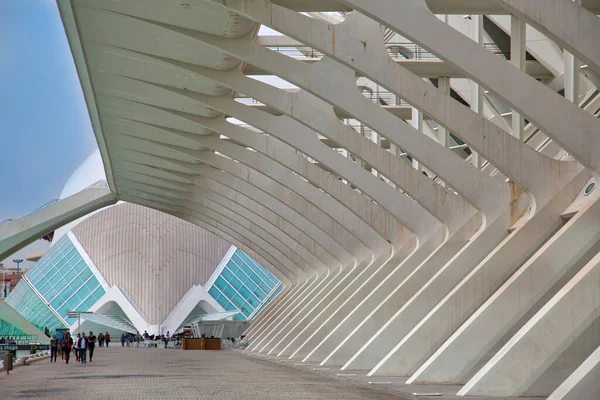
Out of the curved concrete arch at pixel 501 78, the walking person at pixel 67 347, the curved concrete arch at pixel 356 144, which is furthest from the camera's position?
the walking person at pixel 67 347

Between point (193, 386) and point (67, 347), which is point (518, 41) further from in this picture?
point (67, 347)

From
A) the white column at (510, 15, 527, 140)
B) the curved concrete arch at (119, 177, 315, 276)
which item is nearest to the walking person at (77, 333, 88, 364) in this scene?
the curved concrete arch at (119, 177, 315, 276)

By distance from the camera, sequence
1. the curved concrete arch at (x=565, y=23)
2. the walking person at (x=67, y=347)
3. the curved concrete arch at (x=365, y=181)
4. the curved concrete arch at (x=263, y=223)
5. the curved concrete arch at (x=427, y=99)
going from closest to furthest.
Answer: the curved concrete arch at (x=565, y=23)
the curved concrete arch at (x=427, y=99)
the curved concrete arch at (x=365, y=181)
the walking person at (x=67, y=347)
the curved concrete arch at (x=263, y=223)

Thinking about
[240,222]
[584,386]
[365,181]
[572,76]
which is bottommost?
[584,386]

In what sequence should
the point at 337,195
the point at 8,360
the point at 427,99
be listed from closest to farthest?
the point at 427,99 → the point at 8,360 → the point at 337,195

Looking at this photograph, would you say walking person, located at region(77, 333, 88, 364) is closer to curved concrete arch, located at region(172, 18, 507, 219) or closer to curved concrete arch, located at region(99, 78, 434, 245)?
curved concrete arch, located at region(99, 78, 434, 245)

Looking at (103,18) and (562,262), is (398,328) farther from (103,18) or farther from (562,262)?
(103,18)

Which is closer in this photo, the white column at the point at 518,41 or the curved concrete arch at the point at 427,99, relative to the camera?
the curved concrete arch at the point at 427,99

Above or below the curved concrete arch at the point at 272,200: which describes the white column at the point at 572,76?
below

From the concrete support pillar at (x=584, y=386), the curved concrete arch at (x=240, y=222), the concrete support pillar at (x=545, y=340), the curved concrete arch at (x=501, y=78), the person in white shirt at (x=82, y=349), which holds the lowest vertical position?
the concrete support pillar at (x=584, y=386)

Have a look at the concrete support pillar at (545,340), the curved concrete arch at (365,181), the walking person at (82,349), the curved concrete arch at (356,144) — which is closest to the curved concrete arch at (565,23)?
the concrete support pillar at (545,340)

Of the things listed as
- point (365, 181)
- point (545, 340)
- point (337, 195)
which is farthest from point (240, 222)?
point (545, 340)

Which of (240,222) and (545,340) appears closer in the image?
(545,340)

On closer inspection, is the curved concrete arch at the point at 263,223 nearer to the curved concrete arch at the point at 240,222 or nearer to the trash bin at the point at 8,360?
the curved concrete arch at the point at 240,222
